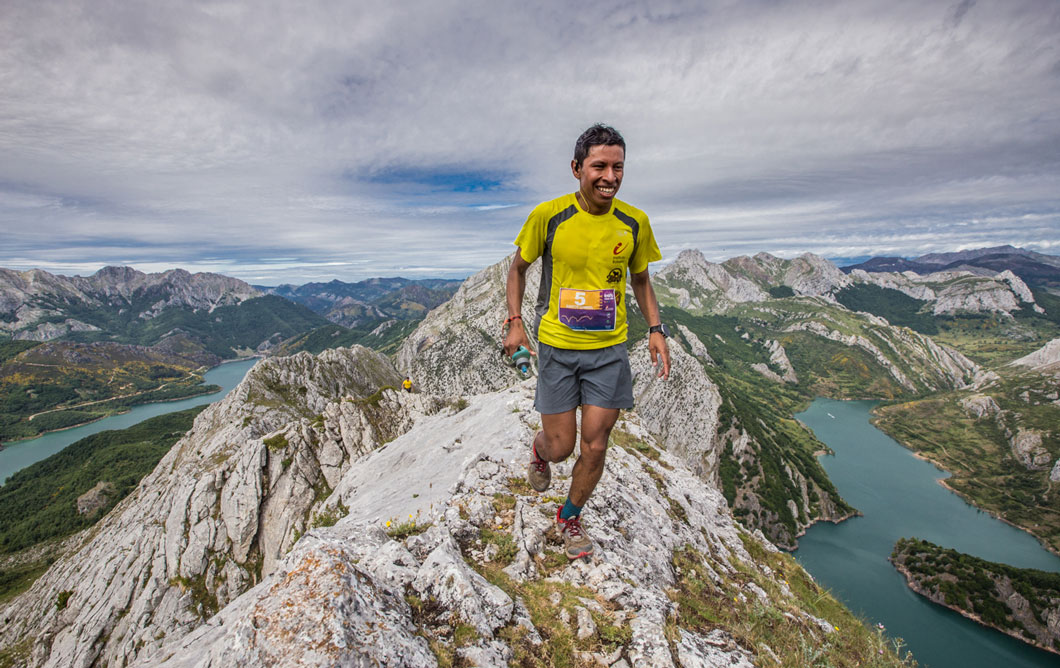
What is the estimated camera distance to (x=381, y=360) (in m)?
94.1

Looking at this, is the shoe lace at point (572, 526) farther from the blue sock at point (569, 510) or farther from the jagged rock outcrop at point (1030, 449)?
the jagged rock outcrop at point (1030, 449)

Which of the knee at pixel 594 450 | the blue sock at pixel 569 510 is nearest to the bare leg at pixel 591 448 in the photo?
the knee at pixel 594 450

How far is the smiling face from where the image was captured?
534 cm

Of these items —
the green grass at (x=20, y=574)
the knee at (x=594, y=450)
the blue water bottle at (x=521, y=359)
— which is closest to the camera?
the blue water bottle at (x=521, y=359)

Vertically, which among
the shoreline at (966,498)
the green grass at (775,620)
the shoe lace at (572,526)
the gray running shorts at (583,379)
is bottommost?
the shoreline at (966,498)

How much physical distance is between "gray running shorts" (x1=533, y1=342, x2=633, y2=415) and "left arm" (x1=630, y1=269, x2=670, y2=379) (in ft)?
2.53

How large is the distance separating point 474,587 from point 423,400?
32673 mm

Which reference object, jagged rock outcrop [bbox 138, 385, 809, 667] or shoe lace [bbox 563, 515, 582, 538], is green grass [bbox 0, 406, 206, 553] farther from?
shoe lace [bbox 563, 515, 582, 538]

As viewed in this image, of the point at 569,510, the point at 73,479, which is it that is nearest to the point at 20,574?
the point at 73,479

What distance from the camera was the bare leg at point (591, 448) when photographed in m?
5.84

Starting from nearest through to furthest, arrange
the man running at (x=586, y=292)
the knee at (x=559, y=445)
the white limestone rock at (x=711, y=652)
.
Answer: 1. the white limestone rock at (x=711, y=652)
2. the man running at (x=586, y=292)
3. the knee at (x=559, y=445)

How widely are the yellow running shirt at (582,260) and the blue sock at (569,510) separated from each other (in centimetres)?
292

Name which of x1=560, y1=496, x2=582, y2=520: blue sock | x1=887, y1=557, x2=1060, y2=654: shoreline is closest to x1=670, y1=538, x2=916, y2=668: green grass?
x1=560, y1=496, x2=582, y2=520: blue sock

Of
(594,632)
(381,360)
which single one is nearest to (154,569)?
(594,632)
